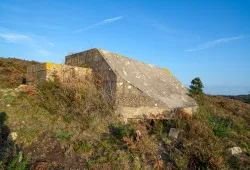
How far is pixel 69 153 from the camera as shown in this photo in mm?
3912

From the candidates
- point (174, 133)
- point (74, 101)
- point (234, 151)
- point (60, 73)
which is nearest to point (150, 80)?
point (174, 133)

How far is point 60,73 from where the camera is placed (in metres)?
5.85

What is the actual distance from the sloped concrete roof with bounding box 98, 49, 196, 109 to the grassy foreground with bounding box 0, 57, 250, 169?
0.79 metres

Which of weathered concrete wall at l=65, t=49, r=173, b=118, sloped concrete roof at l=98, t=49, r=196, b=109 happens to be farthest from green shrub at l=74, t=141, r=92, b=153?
sloped concrete roof at l=98, t=49, r=196, b=109

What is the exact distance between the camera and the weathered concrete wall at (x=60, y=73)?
222 inches

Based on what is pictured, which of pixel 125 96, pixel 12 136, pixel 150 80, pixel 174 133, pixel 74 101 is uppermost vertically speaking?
pixel 150 80

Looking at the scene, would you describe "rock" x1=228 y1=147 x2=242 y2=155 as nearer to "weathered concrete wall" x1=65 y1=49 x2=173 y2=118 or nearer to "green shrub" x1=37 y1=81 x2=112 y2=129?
"weathered concrete wall" x1=65 y1=49 x2=173 y2=118

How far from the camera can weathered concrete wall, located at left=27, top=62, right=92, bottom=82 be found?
5637 mm

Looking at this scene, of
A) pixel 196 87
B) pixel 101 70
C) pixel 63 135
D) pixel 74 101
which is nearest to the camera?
pixel 63 135

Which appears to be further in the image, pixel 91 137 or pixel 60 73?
pixel 60 73

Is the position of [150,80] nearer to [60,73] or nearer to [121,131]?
[121,131]

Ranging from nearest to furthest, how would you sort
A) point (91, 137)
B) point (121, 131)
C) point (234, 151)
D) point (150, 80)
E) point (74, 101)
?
point (91, 137) < point (121, 131) < point (234, 151) < point (74, 101) < point (150, 80)

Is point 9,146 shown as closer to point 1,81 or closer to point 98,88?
point 98,88

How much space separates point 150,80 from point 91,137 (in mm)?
3204
